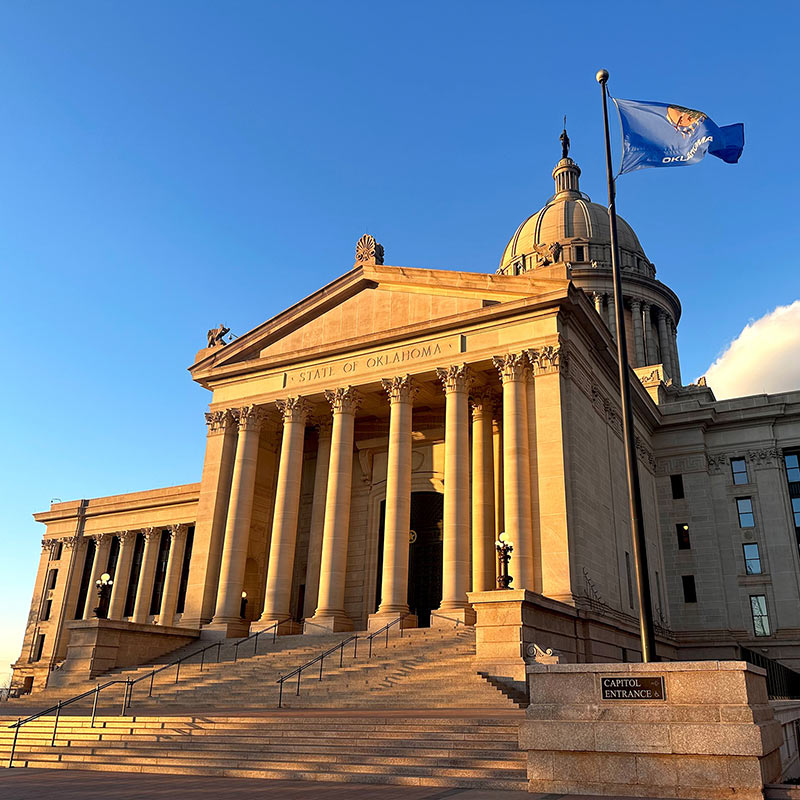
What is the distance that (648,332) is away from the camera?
73000 mm

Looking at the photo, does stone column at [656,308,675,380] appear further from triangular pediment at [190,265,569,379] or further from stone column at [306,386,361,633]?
stone column at [306,386,361,633]

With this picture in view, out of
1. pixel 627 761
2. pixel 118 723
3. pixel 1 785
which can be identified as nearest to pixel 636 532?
pixel 627 761

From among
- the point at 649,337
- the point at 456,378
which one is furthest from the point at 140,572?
the point at 649,337

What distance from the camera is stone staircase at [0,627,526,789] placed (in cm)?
1532

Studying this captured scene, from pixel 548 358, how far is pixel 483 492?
7.46m

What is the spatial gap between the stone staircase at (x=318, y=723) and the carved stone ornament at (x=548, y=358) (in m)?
11.6

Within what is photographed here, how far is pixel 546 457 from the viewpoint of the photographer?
3222 cm

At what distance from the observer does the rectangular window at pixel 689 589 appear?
45688 mm

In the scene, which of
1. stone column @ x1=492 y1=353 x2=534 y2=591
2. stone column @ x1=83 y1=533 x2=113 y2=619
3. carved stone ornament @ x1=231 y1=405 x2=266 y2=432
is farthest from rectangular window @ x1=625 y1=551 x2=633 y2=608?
stone column @ x1=83 y1=533 x2=113 y2=619

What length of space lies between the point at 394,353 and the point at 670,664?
87.8 feet

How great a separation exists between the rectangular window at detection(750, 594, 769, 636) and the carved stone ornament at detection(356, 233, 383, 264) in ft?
95.8

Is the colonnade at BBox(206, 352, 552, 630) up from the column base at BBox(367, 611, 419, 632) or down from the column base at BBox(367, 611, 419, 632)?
up

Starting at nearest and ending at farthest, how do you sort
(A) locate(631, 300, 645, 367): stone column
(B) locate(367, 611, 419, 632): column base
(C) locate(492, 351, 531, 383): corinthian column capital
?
(B) locate(367, 611, 419, 632): column base, (C) locate(492, 351, 531, 383): corinthian column capital, (A) locate(631, 300, 645, 367): stone column

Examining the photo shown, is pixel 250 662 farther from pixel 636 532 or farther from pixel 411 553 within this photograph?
pixel 636 532
